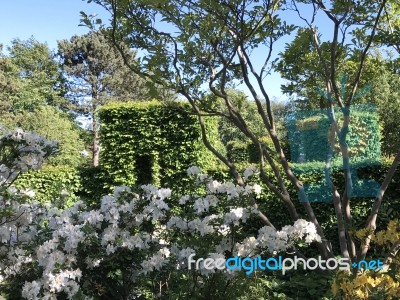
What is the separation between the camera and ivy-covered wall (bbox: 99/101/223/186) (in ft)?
21.8

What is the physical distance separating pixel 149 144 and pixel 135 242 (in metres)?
4.23

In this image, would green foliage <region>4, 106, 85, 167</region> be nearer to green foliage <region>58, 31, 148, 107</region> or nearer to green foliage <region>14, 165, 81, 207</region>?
green foliage <region>58, 31, 148, 107</region>

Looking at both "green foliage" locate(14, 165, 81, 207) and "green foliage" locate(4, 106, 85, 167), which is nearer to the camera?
"green foliage" locate(14, 165, 81, 207)

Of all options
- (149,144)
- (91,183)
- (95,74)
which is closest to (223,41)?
(149,144)

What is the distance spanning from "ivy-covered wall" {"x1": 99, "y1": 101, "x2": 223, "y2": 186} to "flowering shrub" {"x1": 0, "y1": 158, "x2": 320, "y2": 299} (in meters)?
3.65

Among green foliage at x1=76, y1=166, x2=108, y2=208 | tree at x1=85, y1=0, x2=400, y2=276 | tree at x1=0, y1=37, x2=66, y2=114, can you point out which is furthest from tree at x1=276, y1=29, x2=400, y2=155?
tree at x1=0, y1=37, x2=66, y2=114

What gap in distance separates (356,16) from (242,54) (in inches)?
37.6

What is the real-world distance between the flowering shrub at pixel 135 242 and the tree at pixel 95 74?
1975 centimetres

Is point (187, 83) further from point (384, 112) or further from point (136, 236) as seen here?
point (384, 112)

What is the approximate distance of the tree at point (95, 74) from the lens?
22.5 metres

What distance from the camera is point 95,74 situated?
75.9 feet

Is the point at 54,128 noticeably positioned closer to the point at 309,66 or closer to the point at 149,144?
the point at 149,144

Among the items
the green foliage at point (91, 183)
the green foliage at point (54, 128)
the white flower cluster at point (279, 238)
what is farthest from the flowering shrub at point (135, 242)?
the green foliage at point (54, 128)

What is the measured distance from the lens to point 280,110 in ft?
137
